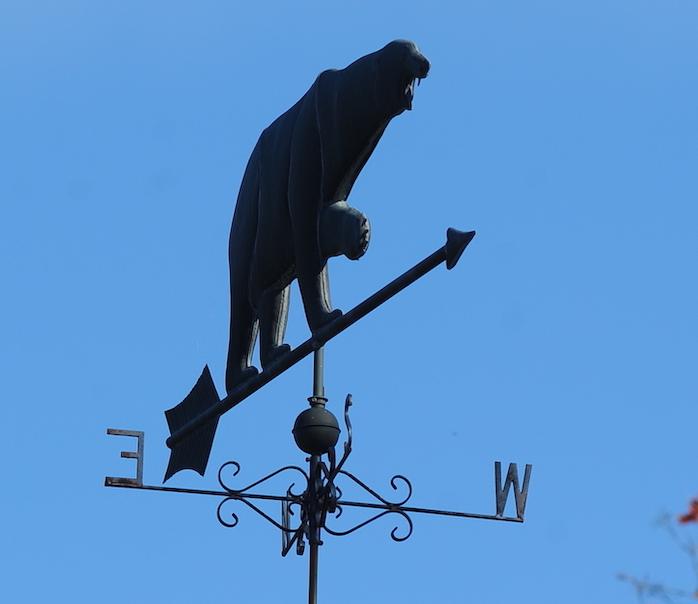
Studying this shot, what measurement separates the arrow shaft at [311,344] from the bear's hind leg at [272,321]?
92 millimetres

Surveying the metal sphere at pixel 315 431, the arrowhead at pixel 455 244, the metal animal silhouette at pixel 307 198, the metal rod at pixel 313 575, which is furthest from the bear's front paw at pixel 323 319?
the metal rod at pixel 313 575

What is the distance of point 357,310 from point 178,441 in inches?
41.6

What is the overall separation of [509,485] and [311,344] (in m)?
1.01

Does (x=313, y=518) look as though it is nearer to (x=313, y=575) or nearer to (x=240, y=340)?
(x=313, y=575)

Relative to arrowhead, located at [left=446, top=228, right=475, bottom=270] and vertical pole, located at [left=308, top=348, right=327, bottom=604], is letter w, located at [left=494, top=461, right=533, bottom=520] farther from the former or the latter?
arrowhead, located at [left=446, top=228, right=475, bottom=270]

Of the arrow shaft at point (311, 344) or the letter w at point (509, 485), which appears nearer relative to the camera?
the arrow shaft at point (311, 344)

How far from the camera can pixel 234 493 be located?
14.7 feet

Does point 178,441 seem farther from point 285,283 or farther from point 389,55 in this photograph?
point 389,55

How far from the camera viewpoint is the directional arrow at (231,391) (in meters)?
3.86

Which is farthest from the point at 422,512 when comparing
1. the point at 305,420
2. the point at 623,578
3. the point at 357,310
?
the point at 623,578

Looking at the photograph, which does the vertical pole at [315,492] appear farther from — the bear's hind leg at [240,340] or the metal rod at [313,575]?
the bear's hind leg at [240,340]

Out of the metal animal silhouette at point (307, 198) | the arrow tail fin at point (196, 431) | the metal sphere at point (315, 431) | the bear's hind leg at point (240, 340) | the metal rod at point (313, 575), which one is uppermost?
the metal animal silhouette at point (307, 198)

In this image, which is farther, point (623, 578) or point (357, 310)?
point (357, 310)

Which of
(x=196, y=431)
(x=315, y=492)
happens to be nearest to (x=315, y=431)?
(x=315, y=492)
